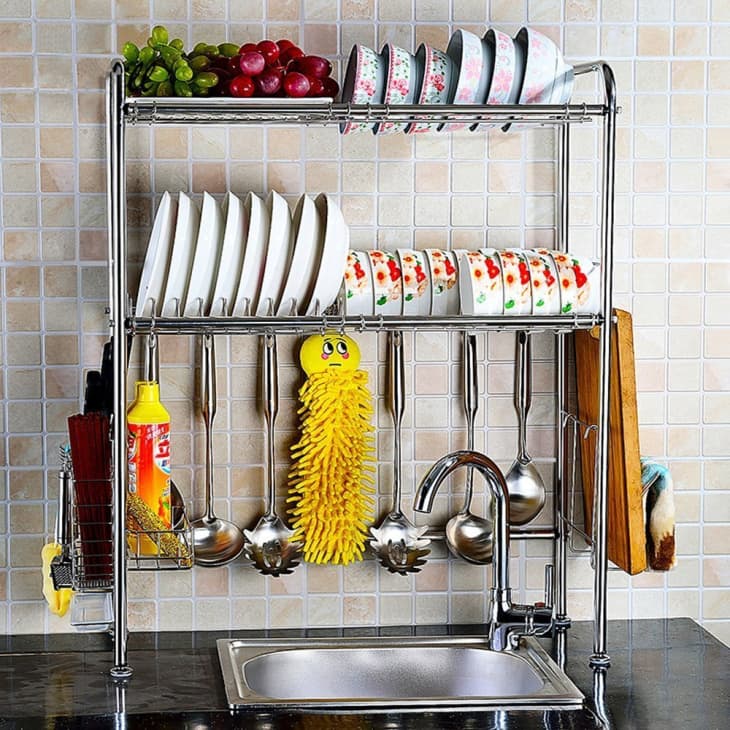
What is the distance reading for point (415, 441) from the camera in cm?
200

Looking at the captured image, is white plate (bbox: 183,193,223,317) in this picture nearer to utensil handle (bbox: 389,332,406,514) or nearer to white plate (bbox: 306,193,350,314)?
white plate (bbox: 306,193,350,314)

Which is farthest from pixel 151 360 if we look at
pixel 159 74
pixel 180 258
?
pixel 159 74

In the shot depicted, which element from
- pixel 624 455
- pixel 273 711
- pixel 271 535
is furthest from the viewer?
pixel 271 535

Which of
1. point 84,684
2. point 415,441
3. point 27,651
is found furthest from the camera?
point 415,441

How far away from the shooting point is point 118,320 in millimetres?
1648

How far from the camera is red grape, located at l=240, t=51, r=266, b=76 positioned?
1684mm

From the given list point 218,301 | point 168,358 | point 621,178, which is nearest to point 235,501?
point 168,358

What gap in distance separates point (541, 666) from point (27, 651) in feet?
2.57

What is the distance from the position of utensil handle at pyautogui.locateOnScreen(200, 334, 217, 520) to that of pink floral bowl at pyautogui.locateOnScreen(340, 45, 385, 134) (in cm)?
43

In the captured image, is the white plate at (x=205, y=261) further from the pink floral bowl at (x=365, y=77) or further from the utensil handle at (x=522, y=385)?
the utensil handle at (x=522, y=385)

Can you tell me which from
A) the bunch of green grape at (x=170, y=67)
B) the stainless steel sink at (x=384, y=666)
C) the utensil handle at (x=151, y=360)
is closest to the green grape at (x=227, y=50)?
the bunch of green grape at (x=170, y=67)

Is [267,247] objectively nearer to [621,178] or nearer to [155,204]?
[155,204]

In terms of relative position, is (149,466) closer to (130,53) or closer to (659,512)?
(130,53)

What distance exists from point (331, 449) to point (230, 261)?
36 centimetres
